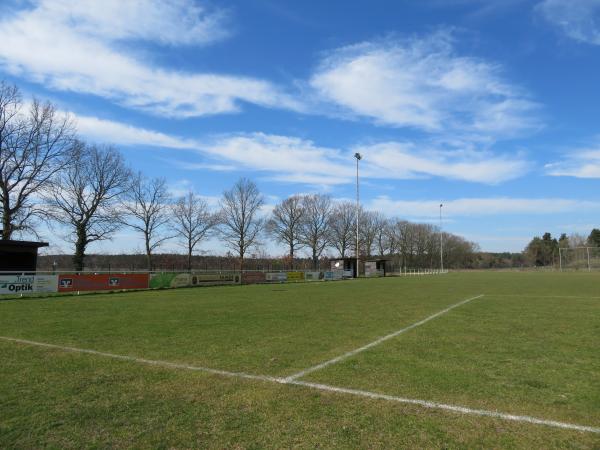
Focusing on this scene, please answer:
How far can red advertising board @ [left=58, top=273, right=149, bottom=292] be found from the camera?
25219mm

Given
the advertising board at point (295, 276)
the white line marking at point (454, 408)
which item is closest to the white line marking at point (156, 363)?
the white line marking at point (454, 408)

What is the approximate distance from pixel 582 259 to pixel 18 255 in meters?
103

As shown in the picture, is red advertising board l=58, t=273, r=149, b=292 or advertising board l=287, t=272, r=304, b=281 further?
advertising board l=287, t=272, r=304, b=281

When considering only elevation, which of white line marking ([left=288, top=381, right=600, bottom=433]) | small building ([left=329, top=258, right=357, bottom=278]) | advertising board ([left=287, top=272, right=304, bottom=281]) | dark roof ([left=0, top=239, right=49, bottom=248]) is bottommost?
white line marking ([left=288, top=381, right=600, bottom=433])

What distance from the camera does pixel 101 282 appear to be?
2742 cm

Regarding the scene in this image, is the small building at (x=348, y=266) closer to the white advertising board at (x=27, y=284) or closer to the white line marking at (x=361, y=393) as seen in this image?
the white advertising board at (x=27, y=284)

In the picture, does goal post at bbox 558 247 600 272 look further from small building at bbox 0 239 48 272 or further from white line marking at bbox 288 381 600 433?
white line marking at bbox 288 381 600 433

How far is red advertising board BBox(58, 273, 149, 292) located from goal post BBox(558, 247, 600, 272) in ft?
294

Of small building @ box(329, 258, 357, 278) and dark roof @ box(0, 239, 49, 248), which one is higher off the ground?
dark roof @ box(0, 239, 49, 248)

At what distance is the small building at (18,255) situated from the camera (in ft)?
83.7

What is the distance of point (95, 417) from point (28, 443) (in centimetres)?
74

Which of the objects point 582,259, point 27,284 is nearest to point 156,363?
point 27,284

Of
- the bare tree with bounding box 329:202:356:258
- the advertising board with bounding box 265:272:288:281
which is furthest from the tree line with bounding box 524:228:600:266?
the advertising board with bounding box 265:272:288:281

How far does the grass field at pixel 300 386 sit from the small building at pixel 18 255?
16.3m
